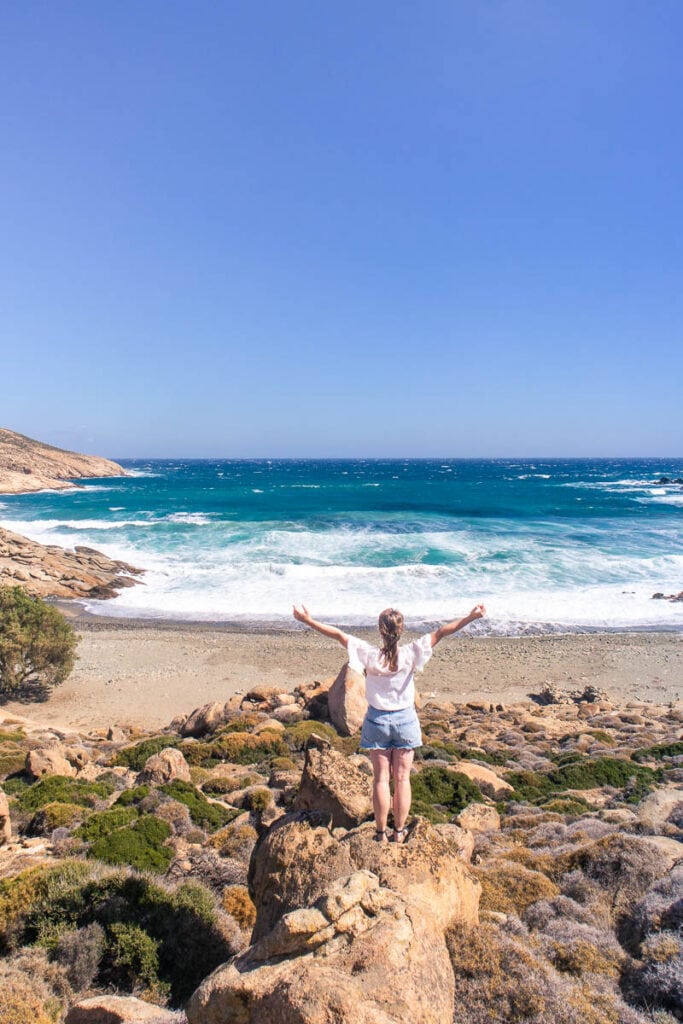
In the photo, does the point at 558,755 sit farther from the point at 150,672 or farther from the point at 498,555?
the point at 498,555

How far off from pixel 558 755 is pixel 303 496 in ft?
218

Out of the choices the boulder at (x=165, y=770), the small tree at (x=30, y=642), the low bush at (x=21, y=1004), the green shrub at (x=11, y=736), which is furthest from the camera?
the small tree at (x=30, y=642)

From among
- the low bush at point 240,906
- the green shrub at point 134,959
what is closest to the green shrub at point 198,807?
the low bush at point 240,906

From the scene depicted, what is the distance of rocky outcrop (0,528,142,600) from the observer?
29.2m

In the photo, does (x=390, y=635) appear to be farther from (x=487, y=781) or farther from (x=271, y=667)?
(x=271, y=667)

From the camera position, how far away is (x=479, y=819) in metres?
7.31

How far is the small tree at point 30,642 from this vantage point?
16.0m

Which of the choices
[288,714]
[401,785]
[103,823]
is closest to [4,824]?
[103,823]

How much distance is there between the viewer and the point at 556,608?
26.9 metres

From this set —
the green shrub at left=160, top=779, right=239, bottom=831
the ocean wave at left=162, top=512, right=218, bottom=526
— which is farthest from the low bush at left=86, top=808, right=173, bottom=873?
the ocean wave at left=162, top=512, right=218, bottom=526

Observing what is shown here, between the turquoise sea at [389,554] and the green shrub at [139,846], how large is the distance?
18.6 m

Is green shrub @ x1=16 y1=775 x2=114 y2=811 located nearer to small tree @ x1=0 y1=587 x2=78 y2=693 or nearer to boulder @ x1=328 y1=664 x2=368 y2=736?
boulder @ x1=328 y1=664 x2=368 y2=736

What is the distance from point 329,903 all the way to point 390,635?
1831 millimetres

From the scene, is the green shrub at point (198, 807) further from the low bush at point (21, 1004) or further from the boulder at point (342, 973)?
the boulder at point (342, 973)
